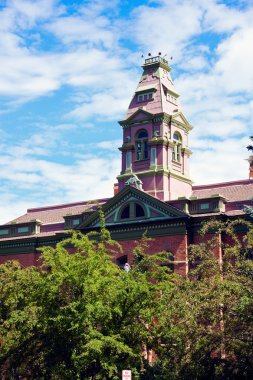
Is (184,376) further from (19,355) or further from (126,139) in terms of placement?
(126,139)

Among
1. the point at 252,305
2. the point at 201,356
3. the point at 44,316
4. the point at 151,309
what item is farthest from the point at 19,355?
the point at 252,305

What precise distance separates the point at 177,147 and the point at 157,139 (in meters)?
2.52

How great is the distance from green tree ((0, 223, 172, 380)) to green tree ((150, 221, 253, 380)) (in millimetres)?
1094

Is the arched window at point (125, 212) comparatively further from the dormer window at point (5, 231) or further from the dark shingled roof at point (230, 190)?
the dormer window at point (5, 231)

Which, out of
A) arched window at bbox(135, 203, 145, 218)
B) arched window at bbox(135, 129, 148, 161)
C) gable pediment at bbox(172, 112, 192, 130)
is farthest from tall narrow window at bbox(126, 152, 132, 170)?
arched window at bbox(135, 203, 145, 218)

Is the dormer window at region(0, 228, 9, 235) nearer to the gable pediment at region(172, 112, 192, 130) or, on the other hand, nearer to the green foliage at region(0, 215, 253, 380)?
the gable pediment at region(172, 112, 192, 130)

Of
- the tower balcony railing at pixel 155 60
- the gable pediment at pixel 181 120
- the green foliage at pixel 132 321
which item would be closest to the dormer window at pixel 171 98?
the gable pediment at pixel 181 120

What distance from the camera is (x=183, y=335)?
2581cm

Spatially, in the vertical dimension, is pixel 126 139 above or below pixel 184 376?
above

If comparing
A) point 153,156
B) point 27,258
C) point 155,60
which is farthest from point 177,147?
point 27,258

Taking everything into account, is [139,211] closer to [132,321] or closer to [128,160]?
[128,160]

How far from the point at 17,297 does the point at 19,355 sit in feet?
9.56

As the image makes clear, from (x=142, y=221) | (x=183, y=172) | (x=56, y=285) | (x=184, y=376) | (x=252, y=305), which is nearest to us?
(x=252, y=305)

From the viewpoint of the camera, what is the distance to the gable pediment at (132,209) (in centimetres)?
4106
